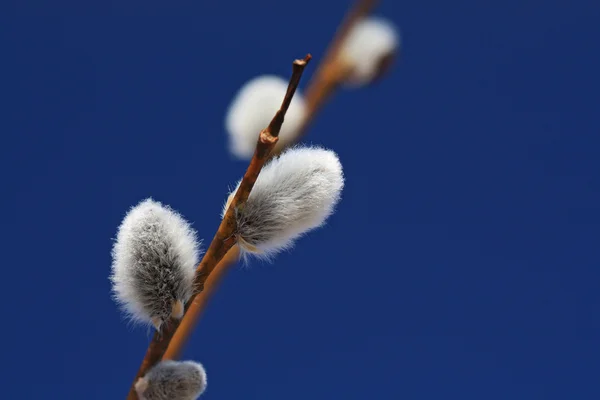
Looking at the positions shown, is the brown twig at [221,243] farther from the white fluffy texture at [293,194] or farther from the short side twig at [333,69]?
the short side twig at [333,69]

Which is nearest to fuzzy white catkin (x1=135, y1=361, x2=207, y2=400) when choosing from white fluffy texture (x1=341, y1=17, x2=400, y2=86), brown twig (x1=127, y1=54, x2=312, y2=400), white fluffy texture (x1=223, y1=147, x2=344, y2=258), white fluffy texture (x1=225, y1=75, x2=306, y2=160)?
brown twig (x1=127, y1=54, x2=312, y2=400)

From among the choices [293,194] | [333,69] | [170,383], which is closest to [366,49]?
[333,69]

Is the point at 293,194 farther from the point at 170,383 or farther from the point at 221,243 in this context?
the point at 170,383

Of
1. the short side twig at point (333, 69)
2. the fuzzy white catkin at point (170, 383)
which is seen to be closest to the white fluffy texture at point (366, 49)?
the short side twig at point (333, 69)

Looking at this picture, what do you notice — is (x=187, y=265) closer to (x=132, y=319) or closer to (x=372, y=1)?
(x=132, y=319)

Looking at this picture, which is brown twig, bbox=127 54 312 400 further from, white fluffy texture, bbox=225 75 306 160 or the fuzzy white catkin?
white fluffy texture, bbox=225 75 306 160
